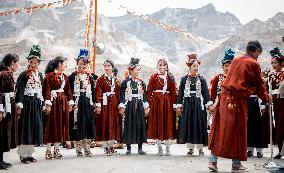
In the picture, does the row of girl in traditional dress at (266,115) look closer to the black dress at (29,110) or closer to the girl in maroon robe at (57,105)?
the girl in maroon robe at (57,105)

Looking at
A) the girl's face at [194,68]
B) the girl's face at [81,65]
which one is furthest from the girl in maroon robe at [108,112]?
the girl's face at [194,68]

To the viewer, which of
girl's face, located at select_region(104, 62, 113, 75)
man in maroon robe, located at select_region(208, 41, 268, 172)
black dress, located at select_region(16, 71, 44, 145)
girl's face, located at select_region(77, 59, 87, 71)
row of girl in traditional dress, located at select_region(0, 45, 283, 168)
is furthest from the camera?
girl's face, located at select_region(104, 62, 113, 75)

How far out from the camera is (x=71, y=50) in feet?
279

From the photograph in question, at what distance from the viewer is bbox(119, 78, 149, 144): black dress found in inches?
327

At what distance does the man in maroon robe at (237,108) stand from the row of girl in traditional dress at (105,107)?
2.02 metres

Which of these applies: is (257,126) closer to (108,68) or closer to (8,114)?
(108,68)

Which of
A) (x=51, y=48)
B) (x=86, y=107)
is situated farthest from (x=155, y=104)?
(x=51, y=48)

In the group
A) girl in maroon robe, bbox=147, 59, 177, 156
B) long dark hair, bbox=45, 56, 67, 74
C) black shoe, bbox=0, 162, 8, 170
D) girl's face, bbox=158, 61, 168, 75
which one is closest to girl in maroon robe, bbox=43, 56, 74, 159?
long dark hair, bbox=45, 56, 67, 74

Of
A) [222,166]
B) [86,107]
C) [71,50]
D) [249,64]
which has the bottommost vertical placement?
[222,166]

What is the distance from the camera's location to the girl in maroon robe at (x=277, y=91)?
777 cm

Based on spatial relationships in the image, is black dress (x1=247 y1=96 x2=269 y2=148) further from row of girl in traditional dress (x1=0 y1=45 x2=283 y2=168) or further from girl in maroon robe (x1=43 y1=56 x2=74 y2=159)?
girl in maroon robe (x1=43 y1=56 x2=74 y2=159)

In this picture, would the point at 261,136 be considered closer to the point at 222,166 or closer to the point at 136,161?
the point at 222,166

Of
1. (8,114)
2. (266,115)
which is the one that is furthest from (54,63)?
(266,115)

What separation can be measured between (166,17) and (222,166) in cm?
15739
